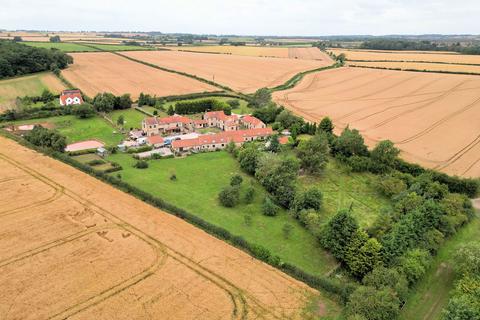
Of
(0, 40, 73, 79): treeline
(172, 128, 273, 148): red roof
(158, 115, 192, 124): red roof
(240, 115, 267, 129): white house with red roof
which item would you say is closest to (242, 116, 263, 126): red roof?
(240, 115, 267, 129): white house with red roof

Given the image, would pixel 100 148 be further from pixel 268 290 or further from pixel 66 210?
pixel 268 290

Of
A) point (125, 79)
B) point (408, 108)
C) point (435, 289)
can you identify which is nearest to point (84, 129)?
point (125, 79)

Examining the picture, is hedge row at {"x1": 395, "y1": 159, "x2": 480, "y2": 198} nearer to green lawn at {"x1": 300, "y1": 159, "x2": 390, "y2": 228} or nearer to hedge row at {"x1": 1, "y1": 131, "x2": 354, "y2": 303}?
green lawn at {"x1": 300, "y1": 159, "x2": 390, "y2": 228}

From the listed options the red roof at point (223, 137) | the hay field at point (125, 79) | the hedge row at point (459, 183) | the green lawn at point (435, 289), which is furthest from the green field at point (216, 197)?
the hay field at point (125, 79)

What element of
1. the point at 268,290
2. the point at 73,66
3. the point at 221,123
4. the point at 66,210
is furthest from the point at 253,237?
the point at 73,66

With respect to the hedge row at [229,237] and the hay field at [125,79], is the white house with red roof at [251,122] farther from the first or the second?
the hedge row at [229,237]
